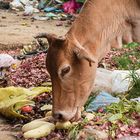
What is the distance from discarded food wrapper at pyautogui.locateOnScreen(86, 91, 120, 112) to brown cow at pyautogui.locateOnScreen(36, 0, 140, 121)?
69 cm

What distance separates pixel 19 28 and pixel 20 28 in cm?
2

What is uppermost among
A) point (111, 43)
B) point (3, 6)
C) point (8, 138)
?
point (111, 43)

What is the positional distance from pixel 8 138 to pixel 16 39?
17.6 ft

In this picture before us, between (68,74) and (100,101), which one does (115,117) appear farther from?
(68,74)

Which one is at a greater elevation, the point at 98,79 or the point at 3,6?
the point at 98,79

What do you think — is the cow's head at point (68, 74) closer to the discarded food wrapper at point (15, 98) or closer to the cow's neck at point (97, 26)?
the cow's neck at point (97, 26)

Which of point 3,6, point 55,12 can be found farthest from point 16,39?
point 3,6

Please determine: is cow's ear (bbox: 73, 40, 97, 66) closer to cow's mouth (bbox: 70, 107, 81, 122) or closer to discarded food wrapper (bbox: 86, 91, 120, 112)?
cow's mouth (bbox: 70, 107, 81, 122)

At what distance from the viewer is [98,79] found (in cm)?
686

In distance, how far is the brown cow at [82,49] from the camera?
199 inches

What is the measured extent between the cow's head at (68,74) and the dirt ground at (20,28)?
511 centimetres

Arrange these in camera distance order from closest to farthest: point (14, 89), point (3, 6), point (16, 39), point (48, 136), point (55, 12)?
point (48, 136), point (14, 89), point (16, 39), point (55, 12), point (3, 6)

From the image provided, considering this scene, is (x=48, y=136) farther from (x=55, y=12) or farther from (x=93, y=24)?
(x=55, y=12)

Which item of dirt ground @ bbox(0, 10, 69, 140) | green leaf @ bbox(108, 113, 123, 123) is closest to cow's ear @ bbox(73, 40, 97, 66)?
green leaf @ bbox(108, 113, 123, 123)
